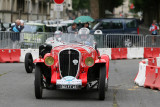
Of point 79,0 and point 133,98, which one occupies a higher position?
point 79,0

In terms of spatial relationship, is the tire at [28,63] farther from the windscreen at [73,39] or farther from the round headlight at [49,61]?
→ the round headlight at [49,61]

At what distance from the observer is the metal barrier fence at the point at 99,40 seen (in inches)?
803

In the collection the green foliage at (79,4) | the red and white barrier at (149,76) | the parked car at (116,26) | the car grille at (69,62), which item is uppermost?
the green foliage at (79,4)

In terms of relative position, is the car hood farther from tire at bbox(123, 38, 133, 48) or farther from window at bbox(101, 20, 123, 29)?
window at bbox(101, 20, 123, 29)

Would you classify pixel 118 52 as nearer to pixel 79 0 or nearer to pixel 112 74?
pixel 112 74

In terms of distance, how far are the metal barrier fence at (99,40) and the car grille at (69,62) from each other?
10.8m

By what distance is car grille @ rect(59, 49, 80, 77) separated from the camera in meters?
9.63

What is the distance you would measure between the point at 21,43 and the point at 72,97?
1103cm

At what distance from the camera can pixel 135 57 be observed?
2225 cm

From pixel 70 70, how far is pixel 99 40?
12.4m

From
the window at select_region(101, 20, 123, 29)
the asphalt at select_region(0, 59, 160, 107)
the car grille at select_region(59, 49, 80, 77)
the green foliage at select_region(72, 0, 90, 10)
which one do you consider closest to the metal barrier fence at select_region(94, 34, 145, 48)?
the window at select_region(101, 20, 123, 29)

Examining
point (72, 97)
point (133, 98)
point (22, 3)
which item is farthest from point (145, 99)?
point (22, 3)

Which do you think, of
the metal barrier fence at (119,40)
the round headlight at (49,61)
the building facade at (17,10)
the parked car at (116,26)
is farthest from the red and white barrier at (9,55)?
the building facade at (17,10)

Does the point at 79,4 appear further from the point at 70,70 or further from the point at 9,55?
the point at 70,70
